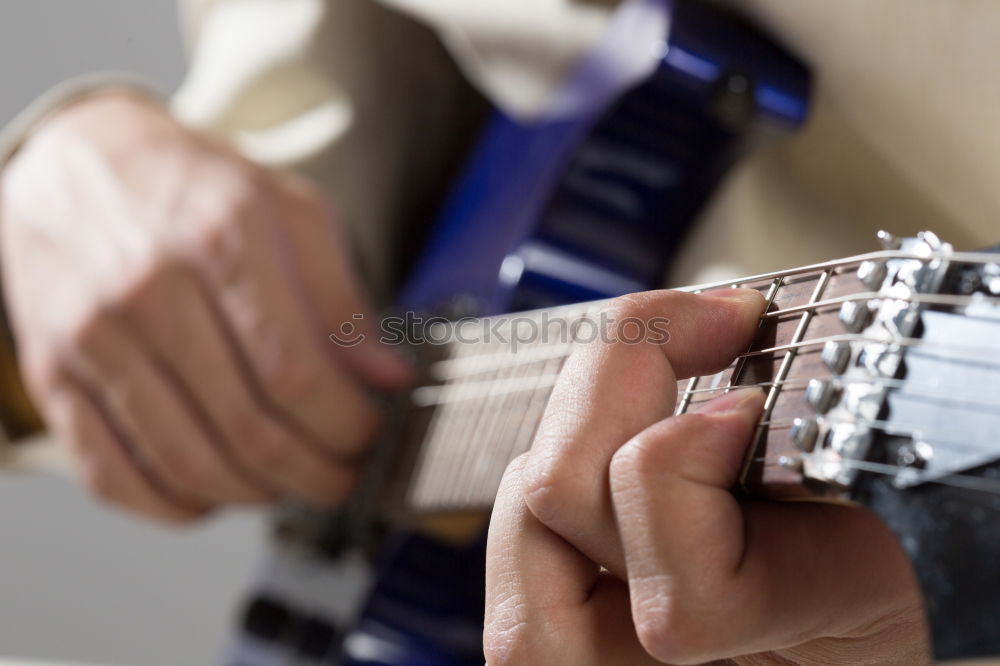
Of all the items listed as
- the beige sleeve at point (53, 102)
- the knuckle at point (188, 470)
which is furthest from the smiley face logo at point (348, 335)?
the beige sleeve at point (53, 102)

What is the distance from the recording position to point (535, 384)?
0.37 m

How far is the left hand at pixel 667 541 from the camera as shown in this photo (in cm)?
19

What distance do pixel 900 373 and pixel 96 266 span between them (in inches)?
21.2

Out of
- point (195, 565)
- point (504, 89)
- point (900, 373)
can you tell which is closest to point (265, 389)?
point (504, 89)

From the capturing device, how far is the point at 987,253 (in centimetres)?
17

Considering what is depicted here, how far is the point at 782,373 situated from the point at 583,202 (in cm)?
37

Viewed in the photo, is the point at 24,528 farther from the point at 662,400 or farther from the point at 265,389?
the point at 662,400

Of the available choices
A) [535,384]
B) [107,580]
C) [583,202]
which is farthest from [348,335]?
[107,580]

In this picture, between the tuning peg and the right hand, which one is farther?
the right hand

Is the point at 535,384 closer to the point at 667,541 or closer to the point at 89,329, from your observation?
the point at 667,541

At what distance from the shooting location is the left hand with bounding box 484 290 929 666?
192mm

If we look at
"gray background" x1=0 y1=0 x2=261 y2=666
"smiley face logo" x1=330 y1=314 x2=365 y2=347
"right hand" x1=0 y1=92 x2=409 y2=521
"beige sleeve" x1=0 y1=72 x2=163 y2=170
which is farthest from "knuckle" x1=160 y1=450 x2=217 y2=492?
"gray background" x1=0 y1=0 x2=261 y2=666

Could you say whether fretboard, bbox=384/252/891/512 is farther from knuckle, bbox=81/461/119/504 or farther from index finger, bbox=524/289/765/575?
knuckle, bbox=81/461/119/504

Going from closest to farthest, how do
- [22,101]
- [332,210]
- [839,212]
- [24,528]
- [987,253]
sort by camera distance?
[987,253]
[839,212]
[332,210]
[22,101]
[24,528]
